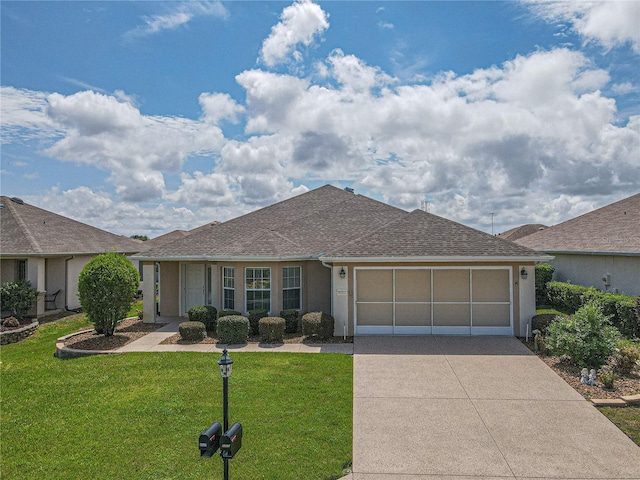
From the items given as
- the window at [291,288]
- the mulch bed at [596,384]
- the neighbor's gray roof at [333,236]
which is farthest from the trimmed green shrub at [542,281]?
the window at [291,288]

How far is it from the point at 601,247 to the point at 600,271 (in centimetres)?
115

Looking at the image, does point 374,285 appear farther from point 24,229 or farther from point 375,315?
point 24,229

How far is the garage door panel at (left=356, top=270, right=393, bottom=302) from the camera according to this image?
42.2 feet

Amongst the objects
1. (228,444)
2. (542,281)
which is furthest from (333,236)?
(228,444)

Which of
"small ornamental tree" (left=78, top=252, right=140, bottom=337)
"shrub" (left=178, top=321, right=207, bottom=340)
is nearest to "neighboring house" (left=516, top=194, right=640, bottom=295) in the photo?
"shrub" (left=178, top=321, right=207, bottom=340)

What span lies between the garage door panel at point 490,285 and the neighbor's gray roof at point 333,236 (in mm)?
749

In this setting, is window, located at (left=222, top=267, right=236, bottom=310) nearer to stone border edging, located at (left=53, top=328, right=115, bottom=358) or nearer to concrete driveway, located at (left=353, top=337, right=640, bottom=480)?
stone border edging, located at (left=53, top=328, right=115, bottom=358)

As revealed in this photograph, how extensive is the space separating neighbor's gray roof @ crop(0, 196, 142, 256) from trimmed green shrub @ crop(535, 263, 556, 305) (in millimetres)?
20274

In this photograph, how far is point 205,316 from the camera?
13531 millimetres

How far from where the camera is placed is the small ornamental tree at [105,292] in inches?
486

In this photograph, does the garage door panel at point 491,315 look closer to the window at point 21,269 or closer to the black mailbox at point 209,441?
the black mailbox at point 209,441

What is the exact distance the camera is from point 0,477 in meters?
5.17

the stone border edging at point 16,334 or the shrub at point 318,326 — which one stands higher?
the shrub at point 318,326

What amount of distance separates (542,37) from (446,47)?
11.8 feet
